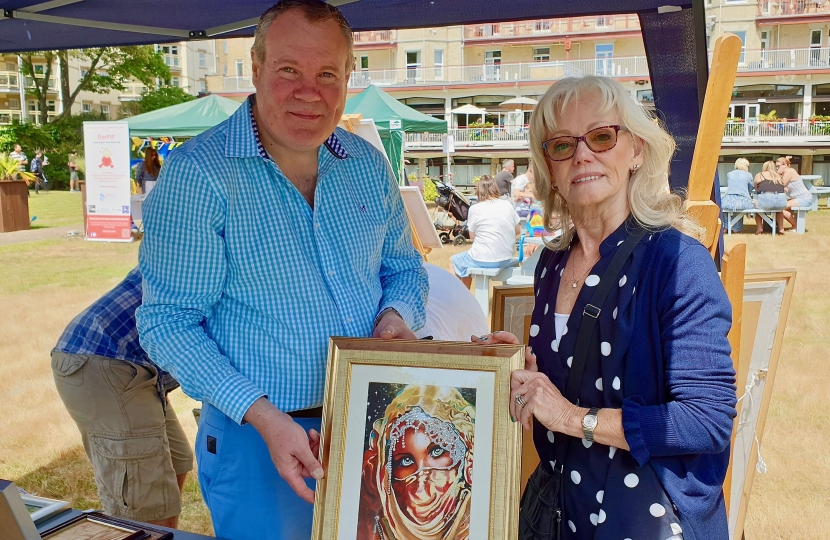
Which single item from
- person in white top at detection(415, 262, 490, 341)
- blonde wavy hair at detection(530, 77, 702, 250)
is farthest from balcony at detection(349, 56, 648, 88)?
blonde wavy hair at detection(530, 77, 702, 250)

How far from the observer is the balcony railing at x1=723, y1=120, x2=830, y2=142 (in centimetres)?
3111

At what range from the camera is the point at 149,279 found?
1605 mm

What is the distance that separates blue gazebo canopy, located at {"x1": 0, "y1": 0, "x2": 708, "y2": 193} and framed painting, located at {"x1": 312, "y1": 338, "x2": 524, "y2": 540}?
1.64 meters

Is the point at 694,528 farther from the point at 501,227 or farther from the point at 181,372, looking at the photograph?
the point at 501,227

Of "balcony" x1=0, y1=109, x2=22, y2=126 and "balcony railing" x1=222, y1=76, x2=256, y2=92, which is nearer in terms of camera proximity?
"balcony railing" x1=222, y1=76, x2=256, y2=92

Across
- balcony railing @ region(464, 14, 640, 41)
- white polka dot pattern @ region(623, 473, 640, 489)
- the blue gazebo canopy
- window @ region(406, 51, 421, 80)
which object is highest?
balcony railing @ region(464, 14, 640, 41)

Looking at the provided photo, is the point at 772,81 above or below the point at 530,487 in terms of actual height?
above

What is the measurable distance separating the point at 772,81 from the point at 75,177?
33.4 meters

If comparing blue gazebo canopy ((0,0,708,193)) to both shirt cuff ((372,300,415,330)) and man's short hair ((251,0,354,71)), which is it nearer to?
man's short hair ((251,0,354,71))

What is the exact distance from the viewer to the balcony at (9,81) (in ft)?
181

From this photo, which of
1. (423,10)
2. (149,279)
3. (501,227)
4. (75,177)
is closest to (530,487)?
(149,279)

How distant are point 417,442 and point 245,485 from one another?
54 cm

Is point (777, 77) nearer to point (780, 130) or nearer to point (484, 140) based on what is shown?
point (780, 130)

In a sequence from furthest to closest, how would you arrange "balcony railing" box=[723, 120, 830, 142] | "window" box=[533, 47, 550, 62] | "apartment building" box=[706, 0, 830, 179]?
"window" box=[533, 47, 550, 62] → "apartment building" box=[706, 0, 830, 179] → "balcony railing" box=[723, 120, 830, 142]
